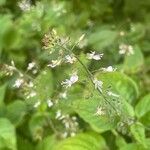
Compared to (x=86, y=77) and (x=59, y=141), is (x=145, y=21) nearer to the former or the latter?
(x=59, y=141)

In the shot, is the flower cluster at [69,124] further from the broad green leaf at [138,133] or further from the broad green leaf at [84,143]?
the broad green leaf at [138,133]

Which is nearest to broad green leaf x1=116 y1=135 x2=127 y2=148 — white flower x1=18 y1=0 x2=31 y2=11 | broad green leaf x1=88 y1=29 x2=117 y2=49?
white flower x1=18 y1=0 x2=31 y2=11

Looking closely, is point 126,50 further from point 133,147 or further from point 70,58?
point 70,58

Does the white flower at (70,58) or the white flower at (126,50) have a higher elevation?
the white flower at (70,58)

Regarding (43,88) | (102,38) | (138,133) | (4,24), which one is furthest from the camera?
(102,38)

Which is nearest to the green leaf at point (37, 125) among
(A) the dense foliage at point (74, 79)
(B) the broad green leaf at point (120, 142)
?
(A) the dense foliage at point (74, 79)

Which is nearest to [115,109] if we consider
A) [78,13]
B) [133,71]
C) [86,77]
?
[86,77]

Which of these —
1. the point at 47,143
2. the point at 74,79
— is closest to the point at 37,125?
A: the point at 47,143

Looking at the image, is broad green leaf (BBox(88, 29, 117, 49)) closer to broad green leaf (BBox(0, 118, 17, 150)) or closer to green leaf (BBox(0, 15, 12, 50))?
green leaf (BBox(0, 15, 12, 50))
